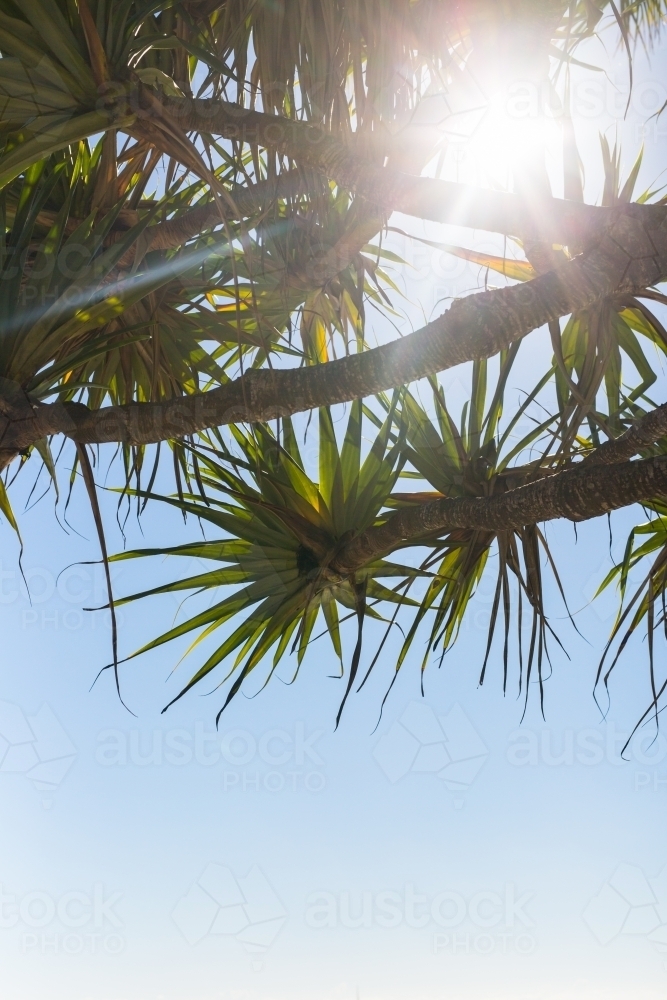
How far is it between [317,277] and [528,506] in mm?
670

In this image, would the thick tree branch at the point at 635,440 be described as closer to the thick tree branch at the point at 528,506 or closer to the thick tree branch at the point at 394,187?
the thick tree branch at the point at 528,506

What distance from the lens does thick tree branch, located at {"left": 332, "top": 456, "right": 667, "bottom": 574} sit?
4.03ft

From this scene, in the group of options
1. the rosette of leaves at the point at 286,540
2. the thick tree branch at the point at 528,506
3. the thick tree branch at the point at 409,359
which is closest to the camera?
the thick tree branch at the point at 409,359

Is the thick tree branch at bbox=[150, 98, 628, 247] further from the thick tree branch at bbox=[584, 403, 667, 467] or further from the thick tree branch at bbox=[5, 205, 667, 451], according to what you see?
the thick tree branch at bbox=[584, 403, 667, 467]

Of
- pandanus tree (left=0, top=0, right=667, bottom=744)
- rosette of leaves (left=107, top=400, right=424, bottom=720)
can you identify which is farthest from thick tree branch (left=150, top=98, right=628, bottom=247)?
rosette of leaves (left=107, top=400, right=424, bottom=720)

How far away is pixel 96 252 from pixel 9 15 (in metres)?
0.37

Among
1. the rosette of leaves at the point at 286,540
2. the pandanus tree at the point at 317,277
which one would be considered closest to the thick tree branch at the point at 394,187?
the pandanus tree at the point at 317,277

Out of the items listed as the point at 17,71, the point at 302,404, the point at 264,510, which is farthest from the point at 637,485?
the point at 17,71

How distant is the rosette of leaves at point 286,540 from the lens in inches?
71.4

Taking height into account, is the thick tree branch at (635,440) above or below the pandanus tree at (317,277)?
below

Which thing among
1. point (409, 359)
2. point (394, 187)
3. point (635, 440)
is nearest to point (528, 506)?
point (635, 440)

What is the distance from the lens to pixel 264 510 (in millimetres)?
1861

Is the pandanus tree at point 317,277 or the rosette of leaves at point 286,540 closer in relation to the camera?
the pandanus tree at point 317,277

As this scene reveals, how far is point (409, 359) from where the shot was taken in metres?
1.23
